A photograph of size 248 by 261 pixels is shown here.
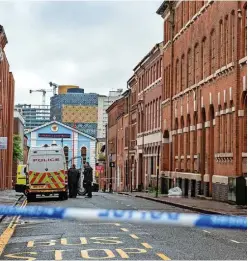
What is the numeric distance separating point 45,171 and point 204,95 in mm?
10039

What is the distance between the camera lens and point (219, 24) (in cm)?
3894

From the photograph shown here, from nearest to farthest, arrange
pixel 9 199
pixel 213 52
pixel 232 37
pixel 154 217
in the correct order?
pixel 154 217
pixel 232 37
pixel 9 199
pixel 213 52

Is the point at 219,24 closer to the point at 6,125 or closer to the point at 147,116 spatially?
the point at 147,116

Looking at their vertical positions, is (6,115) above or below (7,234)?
above

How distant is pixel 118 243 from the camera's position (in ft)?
50.1

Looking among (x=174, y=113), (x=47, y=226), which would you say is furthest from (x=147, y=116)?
(x=47, y=226)

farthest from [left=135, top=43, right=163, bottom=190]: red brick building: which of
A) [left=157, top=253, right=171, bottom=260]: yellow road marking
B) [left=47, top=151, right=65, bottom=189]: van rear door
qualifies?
[left=157, top=253, right=171, bottom=260]: yellow road marking

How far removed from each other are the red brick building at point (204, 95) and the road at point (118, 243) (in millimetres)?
15771

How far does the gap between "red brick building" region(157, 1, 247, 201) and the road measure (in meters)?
15.8

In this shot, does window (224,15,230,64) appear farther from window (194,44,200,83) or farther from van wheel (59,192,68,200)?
van wheel (59,192,68,200)

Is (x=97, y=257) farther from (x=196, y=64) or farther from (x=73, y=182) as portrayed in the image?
(x=196, y=64)

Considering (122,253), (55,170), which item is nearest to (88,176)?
(55,170)

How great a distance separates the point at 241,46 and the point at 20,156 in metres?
73.2

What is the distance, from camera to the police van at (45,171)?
1484 inches
